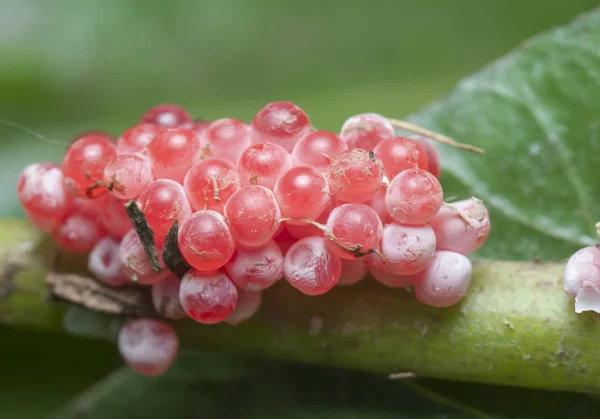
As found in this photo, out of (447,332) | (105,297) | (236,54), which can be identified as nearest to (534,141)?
(447,332)

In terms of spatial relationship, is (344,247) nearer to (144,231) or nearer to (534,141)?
(144,231)

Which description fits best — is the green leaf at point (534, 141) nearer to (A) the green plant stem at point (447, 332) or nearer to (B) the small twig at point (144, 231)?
(A) the green plant stem at point (447, 332)

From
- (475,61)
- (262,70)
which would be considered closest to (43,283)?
(262,70)

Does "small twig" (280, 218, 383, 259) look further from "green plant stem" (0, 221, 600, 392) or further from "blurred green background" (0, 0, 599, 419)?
"blurred green background" (0, 0, 599, 419)

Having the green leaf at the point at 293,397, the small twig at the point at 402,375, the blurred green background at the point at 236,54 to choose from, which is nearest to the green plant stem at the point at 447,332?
the small twig at the point at 402,375

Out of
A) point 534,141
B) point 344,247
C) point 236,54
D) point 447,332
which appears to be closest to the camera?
point 344,247

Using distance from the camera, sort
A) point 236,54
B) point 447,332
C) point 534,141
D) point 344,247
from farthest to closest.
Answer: point 236,54
point 534,141
point 447,332
point 344,247

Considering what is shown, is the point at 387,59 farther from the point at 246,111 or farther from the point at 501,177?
the point at 501,177
